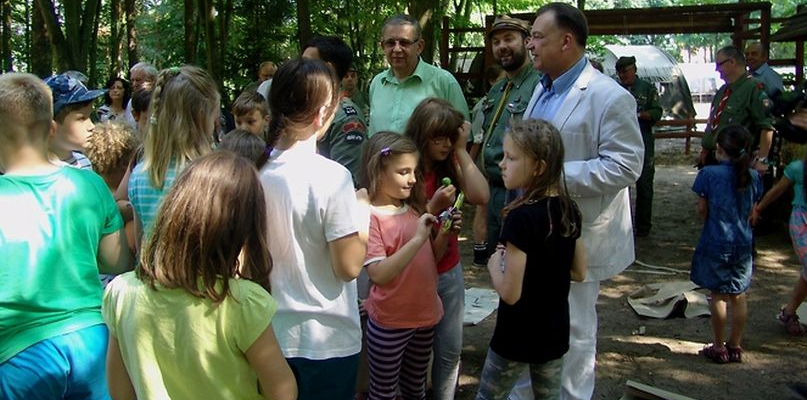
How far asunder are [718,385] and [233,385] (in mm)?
3485

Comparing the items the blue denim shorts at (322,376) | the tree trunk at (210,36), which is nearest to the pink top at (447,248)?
the blue denim shorts at (322,376)

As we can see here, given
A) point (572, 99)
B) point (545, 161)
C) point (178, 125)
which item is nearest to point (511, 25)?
point (572, 99)

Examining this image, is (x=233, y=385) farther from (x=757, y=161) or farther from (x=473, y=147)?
(x=757, y=161)

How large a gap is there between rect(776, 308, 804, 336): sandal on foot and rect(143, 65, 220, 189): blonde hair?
4606mm

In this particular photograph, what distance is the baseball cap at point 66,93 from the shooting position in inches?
133

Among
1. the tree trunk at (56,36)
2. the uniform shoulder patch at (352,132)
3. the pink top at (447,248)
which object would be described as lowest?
the pink top at (447,248)

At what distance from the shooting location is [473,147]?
4.82 meters

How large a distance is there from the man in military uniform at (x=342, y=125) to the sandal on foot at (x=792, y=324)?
3.71 m

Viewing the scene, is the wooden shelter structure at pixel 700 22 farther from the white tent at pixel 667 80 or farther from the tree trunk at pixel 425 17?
the white tent at pixel 667 80

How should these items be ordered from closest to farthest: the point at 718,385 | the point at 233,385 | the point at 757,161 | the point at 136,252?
the point at 233,385, the point at 136,252, the point at 718,385, the point at 757,161

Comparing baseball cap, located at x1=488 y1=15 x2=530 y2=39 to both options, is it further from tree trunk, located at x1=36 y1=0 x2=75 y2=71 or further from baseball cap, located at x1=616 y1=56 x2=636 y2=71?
tree trunk, located at x1=36 y1=0 x2=75 y2=71

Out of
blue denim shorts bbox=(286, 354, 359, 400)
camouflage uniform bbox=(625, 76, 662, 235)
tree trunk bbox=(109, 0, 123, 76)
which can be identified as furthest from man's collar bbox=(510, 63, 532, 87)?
tree trunk bbox=(109, 0, 123, 76)

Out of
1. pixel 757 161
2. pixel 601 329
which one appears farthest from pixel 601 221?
pixel 757 161

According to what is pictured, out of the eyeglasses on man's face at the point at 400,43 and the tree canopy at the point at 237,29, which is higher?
the tree canopy at the point at 237,29
